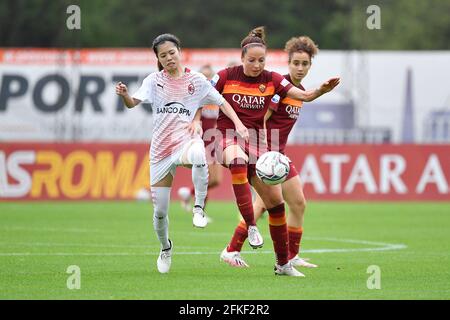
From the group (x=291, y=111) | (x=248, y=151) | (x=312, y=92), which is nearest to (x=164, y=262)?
(x=248, y=151)

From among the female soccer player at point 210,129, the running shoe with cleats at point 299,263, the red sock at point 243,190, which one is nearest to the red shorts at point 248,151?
the red sock at point 243,190

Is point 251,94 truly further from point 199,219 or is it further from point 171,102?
point 199,219

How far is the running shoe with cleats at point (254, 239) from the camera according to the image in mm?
10913

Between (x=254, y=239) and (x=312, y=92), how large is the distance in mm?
1552

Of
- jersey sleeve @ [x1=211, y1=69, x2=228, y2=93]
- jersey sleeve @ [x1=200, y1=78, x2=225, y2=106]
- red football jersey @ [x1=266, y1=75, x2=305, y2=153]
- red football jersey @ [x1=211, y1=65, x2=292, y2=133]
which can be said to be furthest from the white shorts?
red football jersey @ [x1=266, y1=75, x2=305, y2=153]

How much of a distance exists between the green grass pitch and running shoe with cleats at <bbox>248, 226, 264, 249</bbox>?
326 millimetres

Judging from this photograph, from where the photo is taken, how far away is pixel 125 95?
1088cm

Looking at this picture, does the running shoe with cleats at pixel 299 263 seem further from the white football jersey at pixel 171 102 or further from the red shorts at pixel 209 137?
the red shorts at pixel 209 137

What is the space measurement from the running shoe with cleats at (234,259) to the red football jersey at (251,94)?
148 cm

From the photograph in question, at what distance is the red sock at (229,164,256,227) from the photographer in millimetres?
11164

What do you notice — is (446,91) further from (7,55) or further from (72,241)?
(72,241)

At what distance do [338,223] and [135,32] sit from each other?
125 feet

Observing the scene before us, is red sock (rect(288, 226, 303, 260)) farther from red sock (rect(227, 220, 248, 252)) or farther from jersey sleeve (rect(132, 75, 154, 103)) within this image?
jersey sleeve (rect(132, 75, 154, 103))
